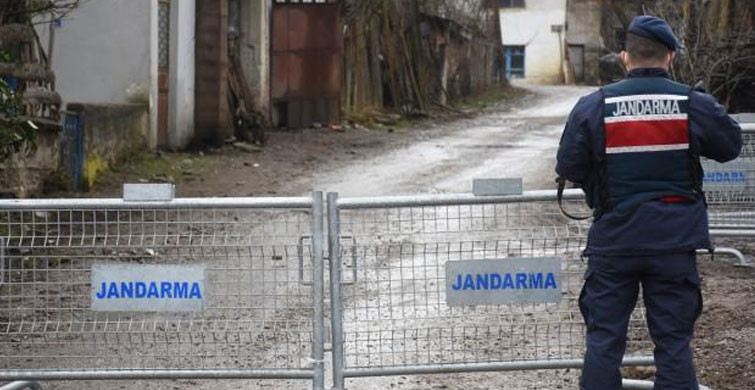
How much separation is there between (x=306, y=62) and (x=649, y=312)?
17.9 meters

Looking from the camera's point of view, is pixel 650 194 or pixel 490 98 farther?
pixel 490 98

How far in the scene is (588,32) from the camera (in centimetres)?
5153

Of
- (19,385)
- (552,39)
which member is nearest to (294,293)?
(19,385)

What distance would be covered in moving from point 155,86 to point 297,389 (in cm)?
1047

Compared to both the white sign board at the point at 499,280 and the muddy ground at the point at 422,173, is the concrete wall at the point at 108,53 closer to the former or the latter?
the muddy ground at the point at 422,173

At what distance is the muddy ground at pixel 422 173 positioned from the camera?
7.05m

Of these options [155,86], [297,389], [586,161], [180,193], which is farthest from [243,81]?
[586,161]

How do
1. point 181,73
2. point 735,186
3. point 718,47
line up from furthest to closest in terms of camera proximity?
1. point 181,73
2. point 718,47
3. point 735,186

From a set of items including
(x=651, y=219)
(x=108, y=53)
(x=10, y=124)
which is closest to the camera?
(x=651, y=219)

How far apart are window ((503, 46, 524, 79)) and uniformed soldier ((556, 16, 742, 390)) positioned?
4894 cm

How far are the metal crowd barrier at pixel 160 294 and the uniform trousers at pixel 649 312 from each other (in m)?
1.44

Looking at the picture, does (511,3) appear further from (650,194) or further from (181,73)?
(650,194)

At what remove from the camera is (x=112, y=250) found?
6348 mm

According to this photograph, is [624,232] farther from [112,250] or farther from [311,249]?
[112,250]
